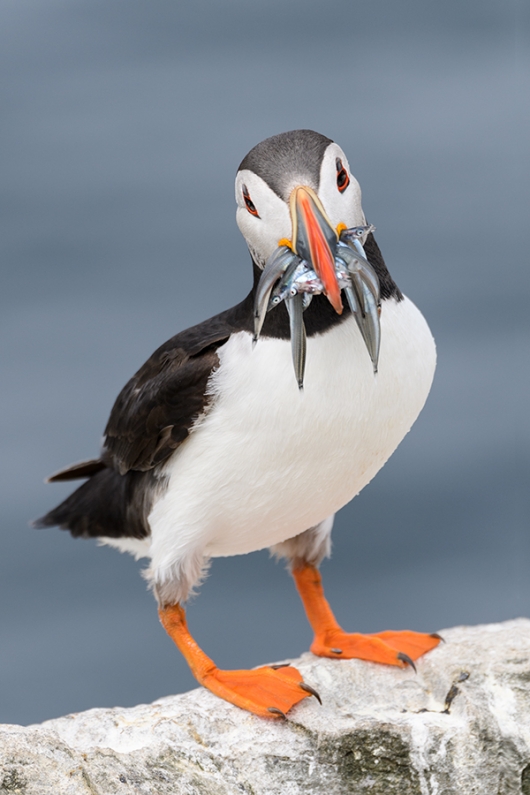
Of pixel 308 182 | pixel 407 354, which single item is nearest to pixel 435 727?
pixel 407 354

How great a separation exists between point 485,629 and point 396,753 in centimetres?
95

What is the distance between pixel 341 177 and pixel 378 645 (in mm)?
1736

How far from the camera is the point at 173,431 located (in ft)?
12.4

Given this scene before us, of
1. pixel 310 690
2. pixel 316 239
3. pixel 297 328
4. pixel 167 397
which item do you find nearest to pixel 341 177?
pixel 316 239

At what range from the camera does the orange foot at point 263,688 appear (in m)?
3.64

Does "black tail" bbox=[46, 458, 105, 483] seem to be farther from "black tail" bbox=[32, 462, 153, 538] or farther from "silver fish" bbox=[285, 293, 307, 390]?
"silver fish" bbox=[285, 293, 307, 390]

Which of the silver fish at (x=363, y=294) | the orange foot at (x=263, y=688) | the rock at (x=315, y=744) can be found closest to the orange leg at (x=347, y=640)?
the rock at (x=315, y=744)

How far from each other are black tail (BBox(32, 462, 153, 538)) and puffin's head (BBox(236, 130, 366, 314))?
1119 mm

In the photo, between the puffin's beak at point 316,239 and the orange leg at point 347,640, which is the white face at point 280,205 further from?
the orange leg at point 347,640

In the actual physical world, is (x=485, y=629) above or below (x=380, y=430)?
below

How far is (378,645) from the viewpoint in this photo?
4094 millimetres

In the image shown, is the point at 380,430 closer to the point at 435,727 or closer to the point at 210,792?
the point at 435,727

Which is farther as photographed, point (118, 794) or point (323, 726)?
point (323, 726)

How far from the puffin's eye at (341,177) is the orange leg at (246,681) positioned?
1.60 m
